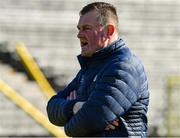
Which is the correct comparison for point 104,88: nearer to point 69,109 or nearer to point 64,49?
point 69,109

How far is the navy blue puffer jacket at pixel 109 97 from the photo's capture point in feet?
12.0

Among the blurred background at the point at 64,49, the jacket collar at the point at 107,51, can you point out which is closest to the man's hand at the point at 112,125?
the jacket collar at the point at 107,51

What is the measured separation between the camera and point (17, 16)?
13.5 meters

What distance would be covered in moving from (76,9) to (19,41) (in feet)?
4.59

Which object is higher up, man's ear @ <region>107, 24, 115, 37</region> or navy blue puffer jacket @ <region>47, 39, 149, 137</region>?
man's ear @ <region>107, 24, 115, 37</region>

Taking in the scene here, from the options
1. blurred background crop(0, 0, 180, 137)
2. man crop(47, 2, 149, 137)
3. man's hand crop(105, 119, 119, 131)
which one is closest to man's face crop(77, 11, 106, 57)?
man crop(47, 2, 149, 137)

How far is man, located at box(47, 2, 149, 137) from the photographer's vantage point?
365cm

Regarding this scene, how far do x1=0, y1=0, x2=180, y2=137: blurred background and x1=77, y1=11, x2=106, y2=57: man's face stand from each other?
812 centimetres

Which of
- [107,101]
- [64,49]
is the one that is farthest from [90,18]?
[64,49]

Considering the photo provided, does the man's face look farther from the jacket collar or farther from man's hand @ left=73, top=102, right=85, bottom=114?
man's hand @ left=73, top=102, right=85, bottom=114

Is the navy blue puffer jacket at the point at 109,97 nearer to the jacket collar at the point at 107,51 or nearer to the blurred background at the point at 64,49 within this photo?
the jacket collar at the point at 107,51

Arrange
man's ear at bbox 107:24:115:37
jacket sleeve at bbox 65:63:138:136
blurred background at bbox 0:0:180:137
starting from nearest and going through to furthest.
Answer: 1. jacket sleeve at bbox 65:63:138:136
2. man's ear at bbox 107:24:115:37
3. blurred background at bbox 0:0:180:137

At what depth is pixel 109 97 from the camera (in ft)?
12.0

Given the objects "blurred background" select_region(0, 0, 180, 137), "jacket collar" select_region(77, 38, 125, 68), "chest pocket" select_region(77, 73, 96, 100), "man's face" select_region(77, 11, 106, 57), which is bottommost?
"blurred background" select_region(0, 0, 180, 137)
